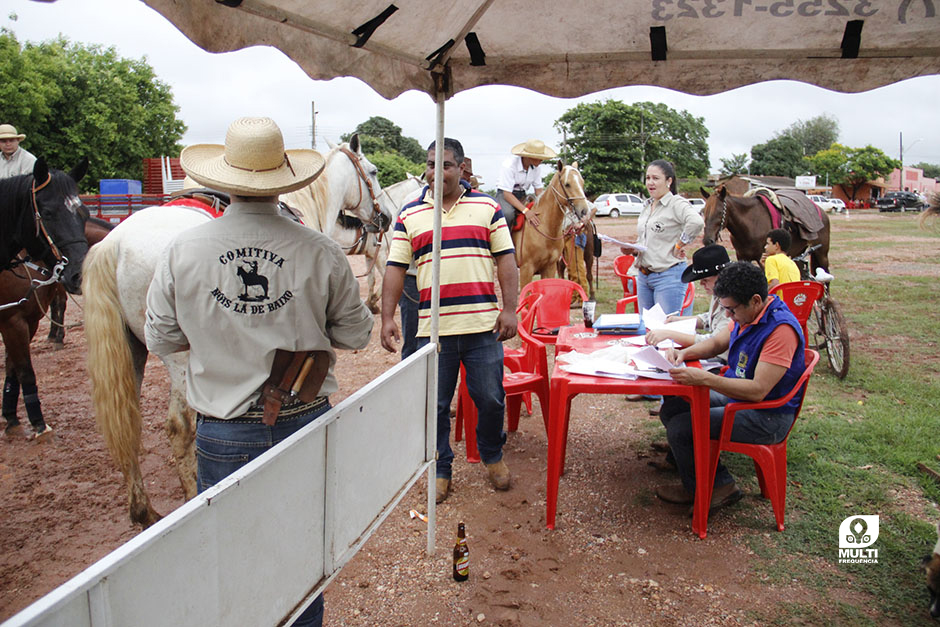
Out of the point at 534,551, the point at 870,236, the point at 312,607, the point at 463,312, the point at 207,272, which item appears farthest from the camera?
the point at 870,236

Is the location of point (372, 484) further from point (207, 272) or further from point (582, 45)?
point (582, 45)

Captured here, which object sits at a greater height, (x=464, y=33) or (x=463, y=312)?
(x=464, y=33)

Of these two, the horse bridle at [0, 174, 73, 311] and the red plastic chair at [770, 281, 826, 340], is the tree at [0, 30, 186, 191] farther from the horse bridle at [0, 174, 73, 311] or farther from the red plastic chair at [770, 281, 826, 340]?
the red plastic chair at [770, 281, 826, 340]

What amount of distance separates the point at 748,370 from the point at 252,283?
2702mm

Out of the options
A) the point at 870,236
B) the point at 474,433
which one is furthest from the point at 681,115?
the point at 474,433

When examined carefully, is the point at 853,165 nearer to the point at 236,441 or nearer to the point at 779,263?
the point at 779,263

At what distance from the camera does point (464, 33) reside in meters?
2.87

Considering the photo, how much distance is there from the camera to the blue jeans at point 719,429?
3.39 metres

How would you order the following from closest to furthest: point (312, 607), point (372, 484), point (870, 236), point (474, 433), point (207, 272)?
point (207, 272)
point (312, 607)
point (372, 484)
point (474, 433)
point (870, 236)

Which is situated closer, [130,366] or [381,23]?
[381,23]

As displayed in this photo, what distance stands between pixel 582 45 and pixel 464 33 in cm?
60

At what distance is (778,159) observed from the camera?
69.4m

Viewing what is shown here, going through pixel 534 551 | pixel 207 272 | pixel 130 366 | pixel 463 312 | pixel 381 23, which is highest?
pixel 381 23

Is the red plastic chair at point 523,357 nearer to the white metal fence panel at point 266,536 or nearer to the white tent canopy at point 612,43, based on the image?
the white tent canopy at point 612,43
